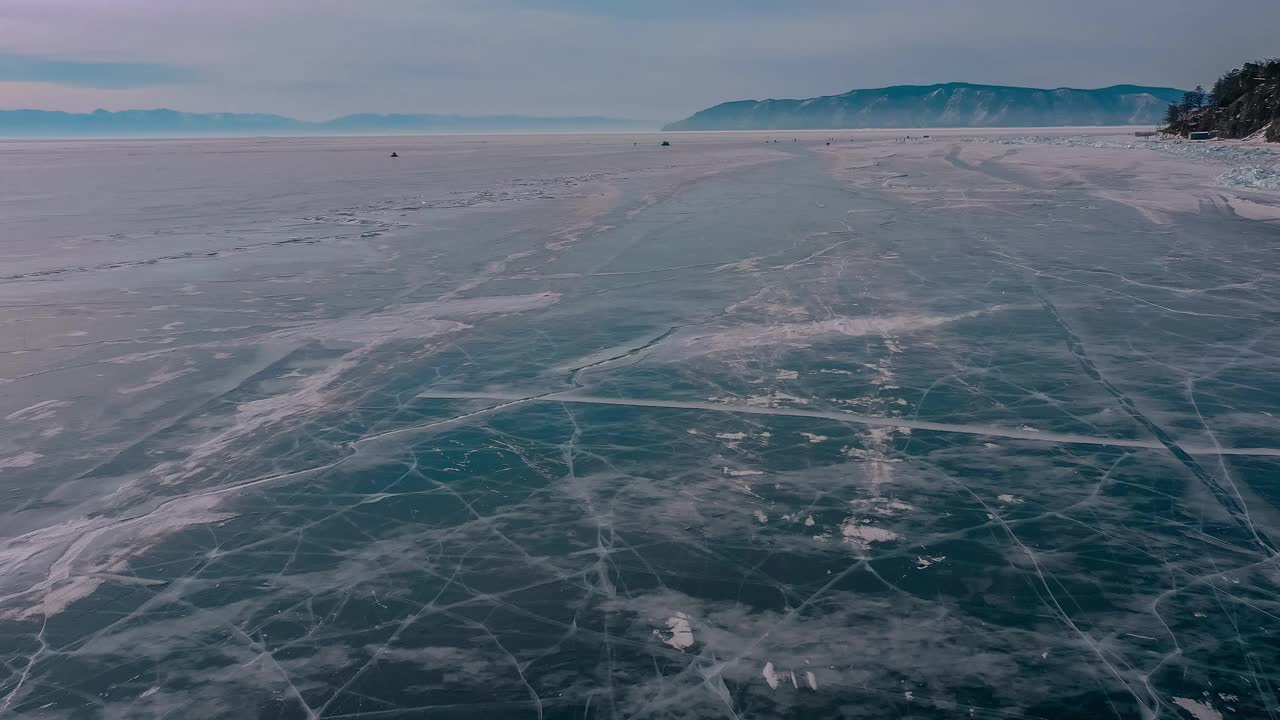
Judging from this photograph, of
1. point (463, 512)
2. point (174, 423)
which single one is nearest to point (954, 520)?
point (463, 512)

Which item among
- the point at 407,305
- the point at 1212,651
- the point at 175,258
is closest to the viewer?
the point at 1212,651

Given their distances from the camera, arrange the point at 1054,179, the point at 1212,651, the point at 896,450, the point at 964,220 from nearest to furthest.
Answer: the point at 1212,651, the point at 896,450, the point at 964,220, the point at 1054,179

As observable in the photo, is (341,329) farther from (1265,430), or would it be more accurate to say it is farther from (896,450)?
(1265,430)

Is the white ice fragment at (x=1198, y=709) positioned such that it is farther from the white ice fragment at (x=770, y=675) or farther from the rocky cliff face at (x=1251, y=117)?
the rocky cliff face at (x=1251, y=117)

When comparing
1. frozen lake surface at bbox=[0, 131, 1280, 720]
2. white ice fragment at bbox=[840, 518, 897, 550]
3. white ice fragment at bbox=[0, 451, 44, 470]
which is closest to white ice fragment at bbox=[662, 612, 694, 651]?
frozen lake surface at bbox=[0, 131, 1280, 720]

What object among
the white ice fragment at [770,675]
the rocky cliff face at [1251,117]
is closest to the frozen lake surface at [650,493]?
the white ice fragment at [770,675]

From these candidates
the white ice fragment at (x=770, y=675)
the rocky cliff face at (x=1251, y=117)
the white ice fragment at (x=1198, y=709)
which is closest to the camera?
the white ice fragment at (x=1198, y=709)

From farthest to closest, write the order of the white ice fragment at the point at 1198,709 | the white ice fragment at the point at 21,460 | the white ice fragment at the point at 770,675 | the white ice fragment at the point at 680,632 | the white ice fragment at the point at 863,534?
the white ice fragment at the point at 21,460 < the white ice fragment at the point at 863,534 < the white ice fragment at the point at 680,632 < the white ice fragment at the point at 770,675 < the white ice fragment at the point at 1198,709

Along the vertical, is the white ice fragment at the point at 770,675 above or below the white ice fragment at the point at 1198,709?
below
